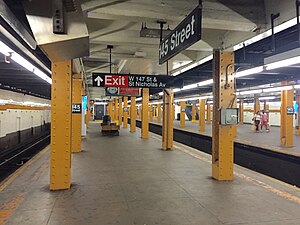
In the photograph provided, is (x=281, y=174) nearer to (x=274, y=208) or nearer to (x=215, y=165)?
(x=215, y=165)

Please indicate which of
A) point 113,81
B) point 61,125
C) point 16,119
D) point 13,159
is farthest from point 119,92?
point 61,125

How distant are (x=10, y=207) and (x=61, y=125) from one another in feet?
4.98

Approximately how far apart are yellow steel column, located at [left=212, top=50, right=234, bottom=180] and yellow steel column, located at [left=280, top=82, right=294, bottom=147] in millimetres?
6400

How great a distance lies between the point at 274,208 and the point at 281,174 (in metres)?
5.85

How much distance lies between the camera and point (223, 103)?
5320 millimetres

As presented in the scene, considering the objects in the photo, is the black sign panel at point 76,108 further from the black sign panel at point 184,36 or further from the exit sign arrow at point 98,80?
the black sign panel at point 184,36

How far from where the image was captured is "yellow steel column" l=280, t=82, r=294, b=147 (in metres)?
10.4

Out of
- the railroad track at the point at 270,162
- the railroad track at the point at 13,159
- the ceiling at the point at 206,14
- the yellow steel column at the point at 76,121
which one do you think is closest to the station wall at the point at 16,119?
the railroad track at the point at 13,159

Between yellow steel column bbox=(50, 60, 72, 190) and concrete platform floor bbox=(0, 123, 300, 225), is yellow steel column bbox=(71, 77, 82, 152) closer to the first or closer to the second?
concrete platform floor bbox=(0, 123, 300, 225)

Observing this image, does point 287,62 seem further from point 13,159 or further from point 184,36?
point 13,159

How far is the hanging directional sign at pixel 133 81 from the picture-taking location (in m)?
6.84

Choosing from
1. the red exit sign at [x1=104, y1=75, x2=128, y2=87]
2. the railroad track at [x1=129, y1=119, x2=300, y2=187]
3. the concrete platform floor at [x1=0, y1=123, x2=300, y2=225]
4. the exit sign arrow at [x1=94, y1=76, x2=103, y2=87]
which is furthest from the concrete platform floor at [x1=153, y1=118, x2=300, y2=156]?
the exit sign arrow at [x1=94, y1=76, x2=103, y2=87]

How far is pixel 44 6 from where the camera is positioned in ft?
8.03

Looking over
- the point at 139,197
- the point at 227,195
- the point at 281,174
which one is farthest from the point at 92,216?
the point at 281,174
